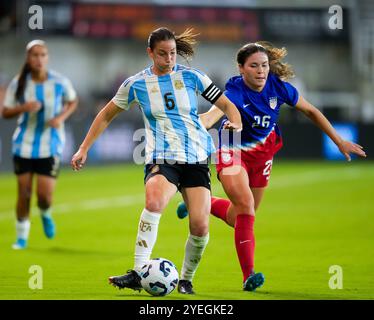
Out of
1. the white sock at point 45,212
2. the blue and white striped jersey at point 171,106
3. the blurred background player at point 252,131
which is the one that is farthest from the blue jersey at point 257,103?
the white sock at point 45,212

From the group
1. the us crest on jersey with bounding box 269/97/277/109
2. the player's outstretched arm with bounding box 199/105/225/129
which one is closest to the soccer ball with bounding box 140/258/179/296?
the player's outstretched arm with bounding box 199/105/225/129

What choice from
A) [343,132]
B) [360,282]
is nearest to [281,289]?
[360,282]

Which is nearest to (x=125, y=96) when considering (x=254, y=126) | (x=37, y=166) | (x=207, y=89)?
(x=207, y=89)

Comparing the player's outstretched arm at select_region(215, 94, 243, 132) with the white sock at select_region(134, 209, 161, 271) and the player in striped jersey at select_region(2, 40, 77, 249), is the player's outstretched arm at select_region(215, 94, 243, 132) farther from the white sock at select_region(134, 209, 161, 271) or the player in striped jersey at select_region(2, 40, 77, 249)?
the player in striped jersey at select_region(2, 40, 77, 249)

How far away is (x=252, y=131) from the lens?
8047 millimetres

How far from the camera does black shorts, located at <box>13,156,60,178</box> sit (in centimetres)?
1105

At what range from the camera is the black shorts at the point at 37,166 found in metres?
11.0

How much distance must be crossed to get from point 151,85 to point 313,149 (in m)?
20.3

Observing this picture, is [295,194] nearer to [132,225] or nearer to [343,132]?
[132,225]

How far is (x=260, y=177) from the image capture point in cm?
819

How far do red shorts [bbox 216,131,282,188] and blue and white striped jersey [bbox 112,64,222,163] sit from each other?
568 mm

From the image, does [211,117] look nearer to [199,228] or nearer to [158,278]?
[199,228]

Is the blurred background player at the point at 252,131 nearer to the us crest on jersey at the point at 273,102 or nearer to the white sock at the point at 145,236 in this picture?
the us crest on jersey at the point at 273,102

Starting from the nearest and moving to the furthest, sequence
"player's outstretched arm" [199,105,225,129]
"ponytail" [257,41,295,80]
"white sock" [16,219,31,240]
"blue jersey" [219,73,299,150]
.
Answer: "player's outstretched arm" [199,105,225,129] → "blue jersey" [219,73,299,150] → "ponytail" [257,41,295,80] → "white sock" [16,219,31,240]
